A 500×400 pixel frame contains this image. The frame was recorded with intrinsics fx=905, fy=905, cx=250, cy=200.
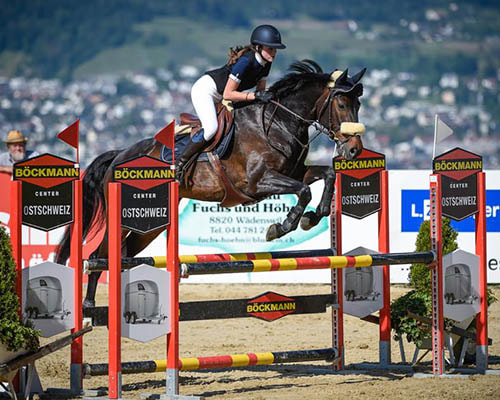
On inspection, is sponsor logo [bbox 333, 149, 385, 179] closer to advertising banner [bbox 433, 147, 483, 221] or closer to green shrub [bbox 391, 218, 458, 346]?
advertising banner [bbox 433, 147, 483, 221]

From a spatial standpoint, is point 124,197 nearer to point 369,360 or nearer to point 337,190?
point 337,190

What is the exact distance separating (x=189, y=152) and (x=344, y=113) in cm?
108

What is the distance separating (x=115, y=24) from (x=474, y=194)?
255 feet

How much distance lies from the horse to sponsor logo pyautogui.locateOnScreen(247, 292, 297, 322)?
1.70ft

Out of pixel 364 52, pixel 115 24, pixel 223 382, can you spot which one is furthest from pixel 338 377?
pixel 115 24

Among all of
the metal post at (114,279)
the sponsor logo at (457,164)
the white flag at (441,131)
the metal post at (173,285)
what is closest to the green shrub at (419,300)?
the sponsor logo at (457,164)

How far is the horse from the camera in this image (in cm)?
582

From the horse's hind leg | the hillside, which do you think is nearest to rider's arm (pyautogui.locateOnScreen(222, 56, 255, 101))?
the horse's hind leg

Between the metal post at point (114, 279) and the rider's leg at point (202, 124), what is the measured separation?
132cm

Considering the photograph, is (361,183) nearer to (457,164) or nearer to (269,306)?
(457,164)

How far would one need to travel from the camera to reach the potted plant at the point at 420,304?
19.9 feet

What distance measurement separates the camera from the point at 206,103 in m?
6.10

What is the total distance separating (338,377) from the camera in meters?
5.84

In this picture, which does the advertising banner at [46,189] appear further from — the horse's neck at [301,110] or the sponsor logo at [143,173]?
the horse's neck at [301,110]
